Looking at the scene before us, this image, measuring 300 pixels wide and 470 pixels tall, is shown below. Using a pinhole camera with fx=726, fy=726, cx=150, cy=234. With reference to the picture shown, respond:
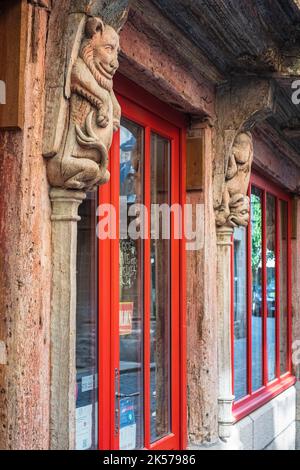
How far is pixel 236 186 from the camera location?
469 cm

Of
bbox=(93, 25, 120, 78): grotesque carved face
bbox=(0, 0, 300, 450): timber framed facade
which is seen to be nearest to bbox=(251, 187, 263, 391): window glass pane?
bbox=(0, 0, 300, 450): timber framed facade

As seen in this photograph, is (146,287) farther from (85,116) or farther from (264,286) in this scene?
(264,286)

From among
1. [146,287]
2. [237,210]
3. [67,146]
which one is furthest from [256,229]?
[67,146]

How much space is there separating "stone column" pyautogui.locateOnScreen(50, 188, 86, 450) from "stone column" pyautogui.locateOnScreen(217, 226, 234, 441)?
215cm

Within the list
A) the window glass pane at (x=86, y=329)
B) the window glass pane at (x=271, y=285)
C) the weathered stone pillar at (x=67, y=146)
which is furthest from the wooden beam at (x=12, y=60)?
the window glass pane at (x=271, y=285)

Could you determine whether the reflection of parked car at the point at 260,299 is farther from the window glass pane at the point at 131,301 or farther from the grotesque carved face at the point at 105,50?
the grotesque carved face at the point at 105,50

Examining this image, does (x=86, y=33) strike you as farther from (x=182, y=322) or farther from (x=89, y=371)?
(x=182, y=322)

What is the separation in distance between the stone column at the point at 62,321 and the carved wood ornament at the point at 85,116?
0.30ft

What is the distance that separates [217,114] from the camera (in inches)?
183

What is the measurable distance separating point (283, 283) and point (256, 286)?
141cm

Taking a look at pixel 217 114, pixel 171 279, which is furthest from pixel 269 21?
pixel 171 279

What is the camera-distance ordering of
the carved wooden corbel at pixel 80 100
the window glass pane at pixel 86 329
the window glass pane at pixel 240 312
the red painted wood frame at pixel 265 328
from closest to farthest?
the carved wooden corbel at pixel 80 100, the window glass pane at pixel 86 329, the window glass pane at pixel 240 312, the red painted wood frame at pixel 265 328

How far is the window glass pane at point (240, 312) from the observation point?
5.82 m

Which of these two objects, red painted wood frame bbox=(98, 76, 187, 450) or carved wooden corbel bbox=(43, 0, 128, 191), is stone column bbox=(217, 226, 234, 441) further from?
carved wooden corbel bbox=(43, 0, 128, 191)
